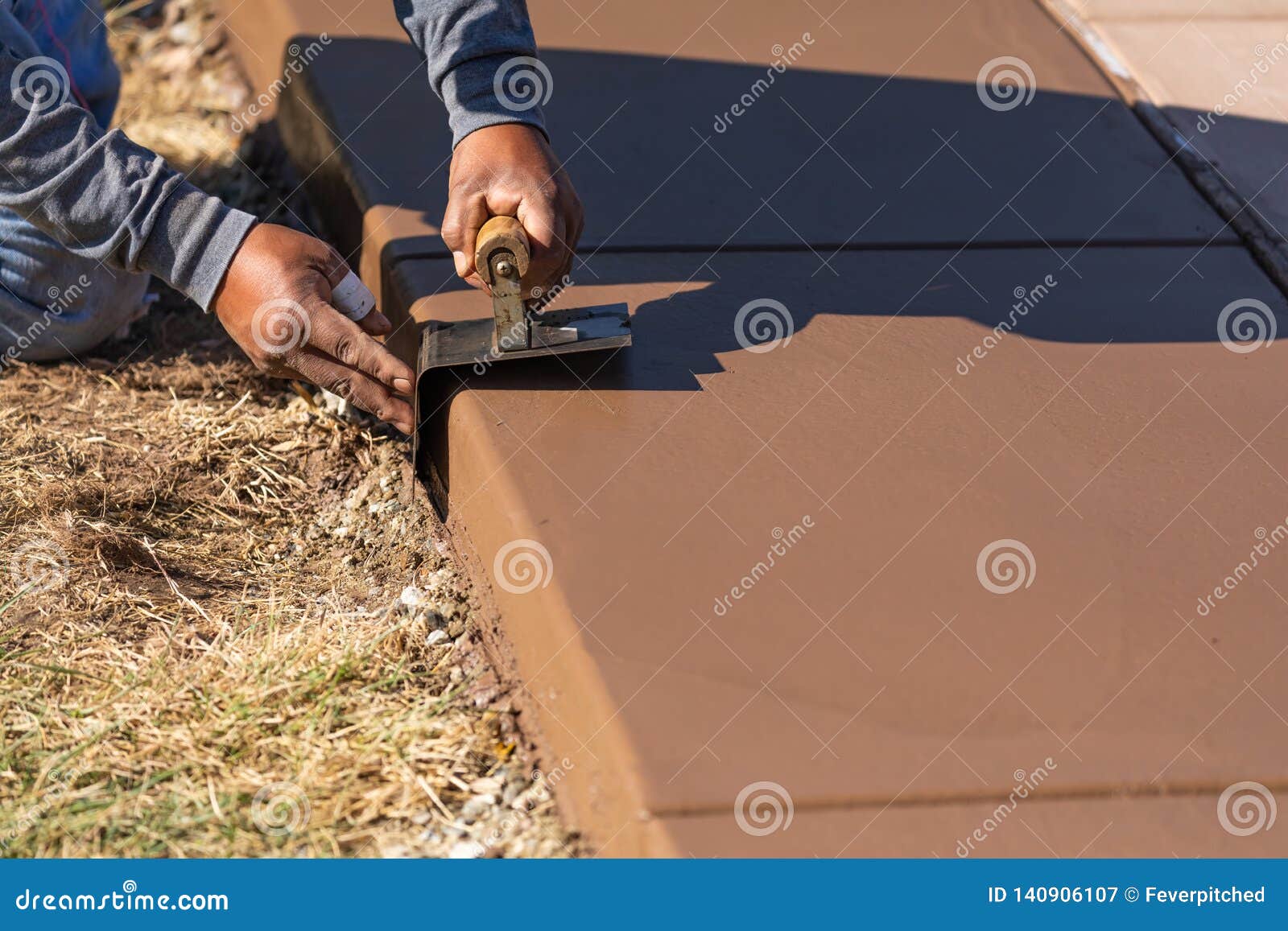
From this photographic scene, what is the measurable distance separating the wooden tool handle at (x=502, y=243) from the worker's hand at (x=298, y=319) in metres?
0.27

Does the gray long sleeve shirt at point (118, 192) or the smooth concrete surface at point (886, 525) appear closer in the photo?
the smooth concrete surface at point (886, 525)

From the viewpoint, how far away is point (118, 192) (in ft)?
6.93

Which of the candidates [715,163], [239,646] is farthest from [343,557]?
[715,163]

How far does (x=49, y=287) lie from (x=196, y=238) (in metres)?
0.81

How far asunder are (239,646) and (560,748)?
1.95ft

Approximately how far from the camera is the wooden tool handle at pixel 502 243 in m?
1.98

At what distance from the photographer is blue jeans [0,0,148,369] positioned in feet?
8.83

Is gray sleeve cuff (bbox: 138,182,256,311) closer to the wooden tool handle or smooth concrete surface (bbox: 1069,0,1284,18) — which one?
the wooden tool handle

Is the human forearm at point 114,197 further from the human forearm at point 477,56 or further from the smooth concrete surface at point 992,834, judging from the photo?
the smooth concrete surface at point 992,834

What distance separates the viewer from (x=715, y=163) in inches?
114

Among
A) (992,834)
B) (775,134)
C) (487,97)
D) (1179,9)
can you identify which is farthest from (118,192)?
(1179,9)

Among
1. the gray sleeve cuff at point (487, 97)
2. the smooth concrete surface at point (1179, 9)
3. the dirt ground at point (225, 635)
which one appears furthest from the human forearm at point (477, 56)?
the smooth concrete surface at point (1179, 9)

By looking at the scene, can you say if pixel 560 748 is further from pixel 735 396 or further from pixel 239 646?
pixel 735 396
